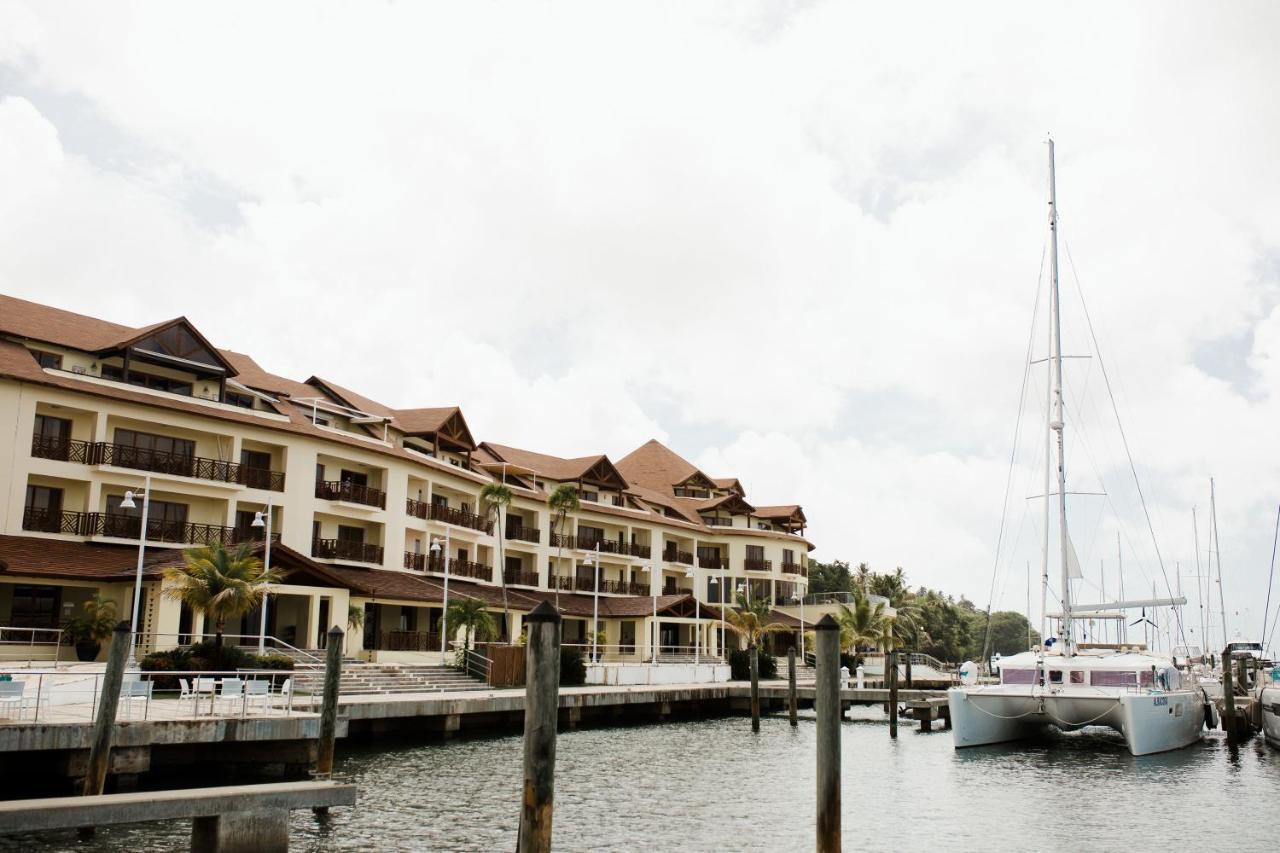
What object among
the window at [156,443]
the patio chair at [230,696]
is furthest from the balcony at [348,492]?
the patio chair at [230,696]

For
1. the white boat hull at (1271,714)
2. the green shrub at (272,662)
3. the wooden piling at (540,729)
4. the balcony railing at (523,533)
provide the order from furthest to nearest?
the balcony railing at (523,533), the white boat hull at (1271,714), the green shrub at (272,662), the wooden piling at (540,729)

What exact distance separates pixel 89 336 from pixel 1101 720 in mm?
39397

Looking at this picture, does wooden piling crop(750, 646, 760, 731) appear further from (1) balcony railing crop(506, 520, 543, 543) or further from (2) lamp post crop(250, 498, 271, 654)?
(1) balcony railing crop(506, 520, 543, 543)

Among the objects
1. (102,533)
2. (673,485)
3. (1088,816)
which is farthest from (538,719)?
(673,485)

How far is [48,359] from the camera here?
41.1m

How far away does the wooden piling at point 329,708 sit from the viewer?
21.8 metres

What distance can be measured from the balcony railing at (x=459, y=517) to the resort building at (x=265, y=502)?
0.29 feet

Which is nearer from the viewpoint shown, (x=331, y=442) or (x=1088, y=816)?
(x=1088, y=816)

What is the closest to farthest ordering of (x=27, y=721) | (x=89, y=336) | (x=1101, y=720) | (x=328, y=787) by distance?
(x=328, y=787) < (x=27, y=721) < (x=1101, y=720) < (x=89, y=336)

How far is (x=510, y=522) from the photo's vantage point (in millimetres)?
61250

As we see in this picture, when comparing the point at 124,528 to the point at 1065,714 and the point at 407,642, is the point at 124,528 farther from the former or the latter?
the point at 1065,714

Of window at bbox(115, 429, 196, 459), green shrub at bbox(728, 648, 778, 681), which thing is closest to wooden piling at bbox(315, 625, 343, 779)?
window at bbox(115, 429, 196, 459)

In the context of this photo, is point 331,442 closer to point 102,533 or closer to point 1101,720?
point 102,533

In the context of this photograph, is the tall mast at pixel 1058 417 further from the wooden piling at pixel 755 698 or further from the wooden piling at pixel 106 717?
the wooden piling at pixel 106 717
